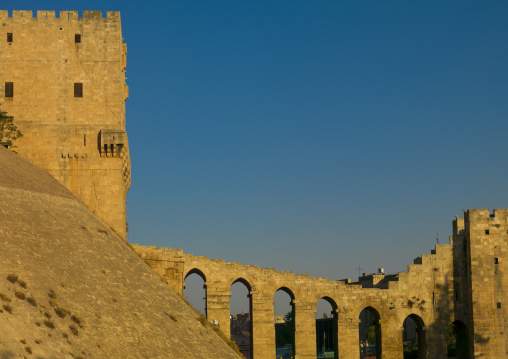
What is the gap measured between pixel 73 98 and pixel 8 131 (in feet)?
15.2

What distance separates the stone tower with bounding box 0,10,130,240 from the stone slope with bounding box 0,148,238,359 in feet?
9.25

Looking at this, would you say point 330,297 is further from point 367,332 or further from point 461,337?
point 367,332

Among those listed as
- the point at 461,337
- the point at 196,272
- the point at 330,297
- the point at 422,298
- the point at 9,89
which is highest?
the point at 9,89

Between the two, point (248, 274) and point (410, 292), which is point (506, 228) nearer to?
point (410, 292)

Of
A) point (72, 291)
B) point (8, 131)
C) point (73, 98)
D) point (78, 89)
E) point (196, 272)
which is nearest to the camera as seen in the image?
point (72, 291)

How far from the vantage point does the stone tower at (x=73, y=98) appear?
154 ft

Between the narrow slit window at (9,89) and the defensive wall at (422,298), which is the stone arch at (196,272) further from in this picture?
the narrow slit window at (9,89)

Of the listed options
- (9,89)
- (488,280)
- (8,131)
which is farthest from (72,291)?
(488,280)

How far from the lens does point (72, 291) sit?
3181cm

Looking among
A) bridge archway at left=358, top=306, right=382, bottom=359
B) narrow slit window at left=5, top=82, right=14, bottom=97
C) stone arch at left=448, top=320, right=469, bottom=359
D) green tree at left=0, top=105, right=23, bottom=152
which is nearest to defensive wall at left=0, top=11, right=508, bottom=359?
narrow slit window at left=5, top=82, right=14, bottom=97

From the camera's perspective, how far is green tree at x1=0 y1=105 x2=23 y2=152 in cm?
4625

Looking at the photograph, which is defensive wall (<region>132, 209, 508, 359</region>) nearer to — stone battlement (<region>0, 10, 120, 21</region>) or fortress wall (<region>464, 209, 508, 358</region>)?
fortress wall (<region>464, 209, 508, 358</region>)

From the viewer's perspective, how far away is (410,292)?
5253cm

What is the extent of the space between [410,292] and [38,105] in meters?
28.7
